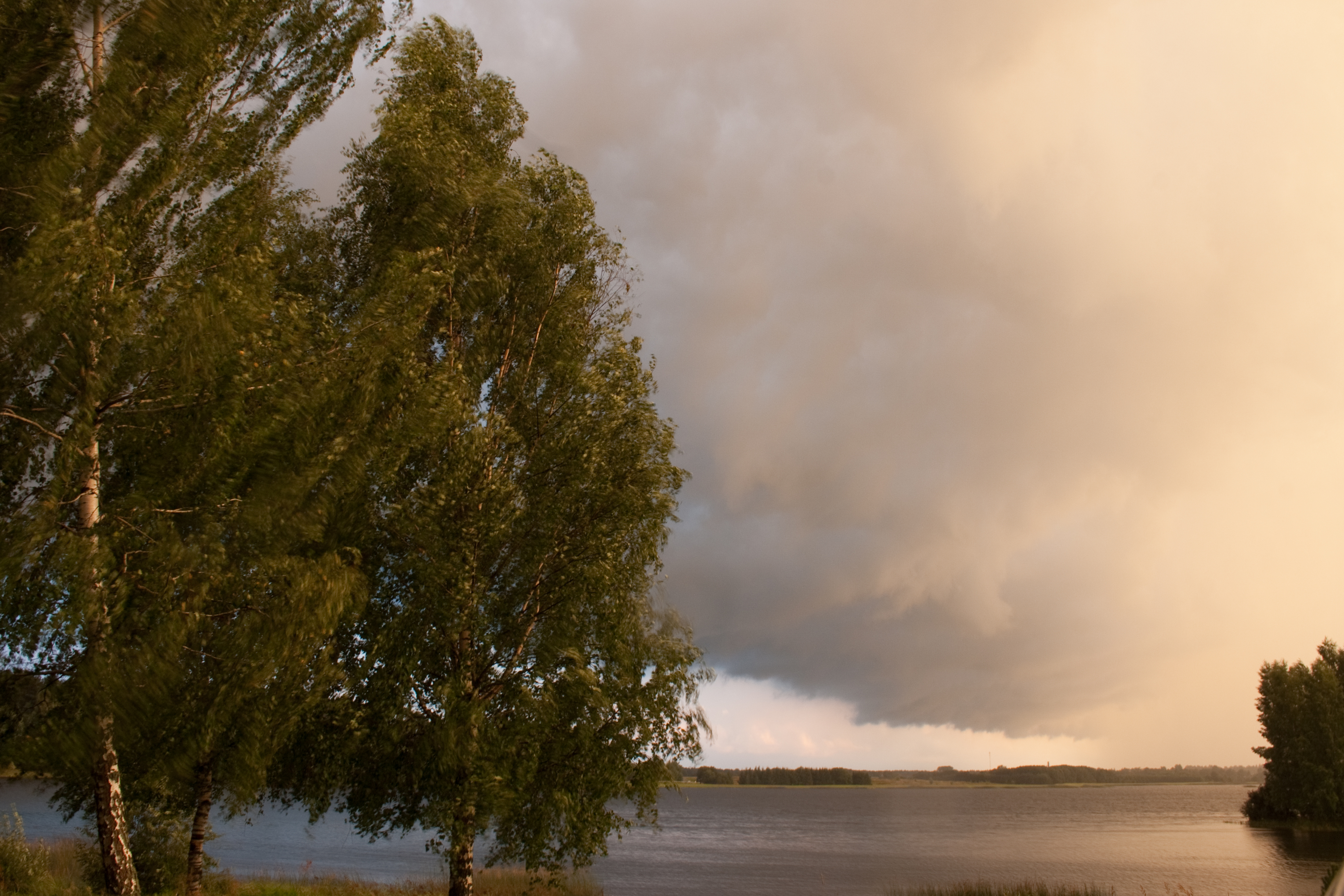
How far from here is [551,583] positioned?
52.0 ft

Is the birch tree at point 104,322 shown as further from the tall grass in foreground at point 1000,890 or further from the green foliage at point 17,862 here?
the tall grass in foreground at point 1000,890

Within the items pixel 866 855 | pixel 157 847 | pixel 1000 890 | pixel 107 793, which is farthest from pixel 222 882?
pixel 866 855

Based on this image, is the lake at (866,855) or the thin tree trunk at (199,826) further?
the lake at (866,855)

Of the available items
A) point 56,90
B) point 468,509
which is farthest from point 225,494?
point 56,90

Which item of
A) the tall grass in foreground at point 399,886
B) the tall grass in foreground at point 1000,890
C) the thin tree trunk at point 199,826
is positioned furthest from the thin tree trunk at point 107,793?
the tall grass in foreground at point 1000,890

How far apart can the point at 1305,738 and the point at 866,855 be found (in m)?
44.6

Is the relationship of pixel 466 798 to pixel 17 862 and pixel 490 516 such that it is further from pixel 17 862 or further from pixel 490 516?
pixel 17 862

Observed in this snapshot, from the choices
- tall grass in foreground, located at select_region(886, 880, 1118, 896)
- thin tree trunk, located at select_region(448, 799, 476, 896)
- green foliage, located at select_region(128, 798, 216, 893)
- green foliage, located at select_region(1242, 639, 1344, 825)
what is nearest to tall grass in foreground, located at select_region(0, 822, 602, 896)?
green foliage, located at select_region(128, 798, 216, 893)

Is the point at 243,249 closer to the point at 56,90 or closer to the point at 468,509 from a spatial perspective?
the point at 56,90

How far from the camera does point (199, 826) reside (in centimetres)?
1833

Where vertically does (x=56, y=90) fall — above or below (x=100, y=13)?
below

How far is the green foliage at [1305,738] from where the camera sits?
77375 mm

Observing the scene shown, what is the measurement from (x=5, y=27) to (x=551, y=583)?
37.7 ft

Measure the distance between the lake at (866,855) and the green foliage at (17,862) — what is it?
1146mm
